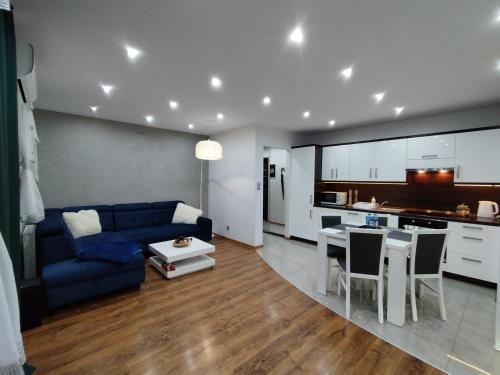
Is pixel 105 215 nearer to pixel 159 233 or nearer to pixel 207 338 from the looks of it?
pixel 159 233

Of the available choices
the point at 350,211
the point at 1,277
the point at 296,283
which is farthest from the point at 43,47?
the point at 350,211

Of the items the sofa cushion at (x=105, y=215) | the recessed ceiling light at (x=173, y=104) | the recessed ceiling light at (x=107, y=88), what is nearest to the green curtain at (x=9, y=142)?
the recessed ceiling light at (x=107, y=88)

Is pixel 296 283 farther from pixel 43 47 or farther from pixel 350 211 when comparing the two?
pixel 43 47

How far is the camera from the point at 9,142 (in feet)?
4.59

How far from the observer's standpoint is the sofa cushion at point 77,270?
2.36 m

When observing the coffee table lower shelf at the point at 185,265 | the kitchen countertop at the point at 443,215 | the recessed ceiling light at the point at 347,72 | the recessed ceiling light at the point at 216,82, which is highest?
the recessed ceiling light at the point at 216,82

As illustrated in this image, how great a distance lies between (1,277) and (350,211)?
4629mm

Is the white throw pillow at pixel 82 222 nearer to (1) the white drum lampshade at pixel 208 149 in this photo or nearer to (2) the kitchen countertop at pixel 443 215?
(1) the white drum lampshade at pixel 208 149

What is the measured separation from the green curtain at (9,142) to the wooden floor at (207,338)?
0.96m

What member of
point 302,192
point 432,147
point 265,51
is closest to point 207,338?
point 265,51

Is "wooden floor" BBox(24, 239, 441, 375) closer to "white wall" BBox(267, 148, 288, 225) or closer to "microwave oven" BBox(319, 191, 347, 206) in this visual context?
"microwave oven" BBox(319, 191, 347, 206)

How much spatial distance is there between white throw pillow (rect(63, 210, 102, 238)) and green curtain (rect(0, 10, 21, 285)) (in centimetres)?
253

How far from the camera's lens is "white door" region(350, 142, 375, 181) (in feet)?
14.7

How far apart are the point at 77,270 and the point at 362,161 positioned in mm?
4930
